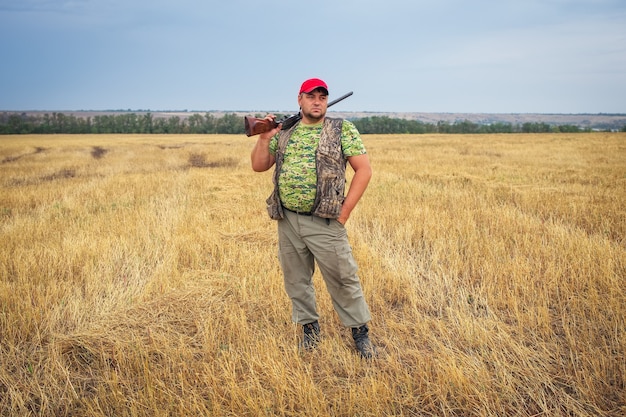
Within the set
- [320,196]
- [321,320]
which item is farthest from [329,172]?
[321,320]

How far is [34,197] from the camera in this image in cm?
1012

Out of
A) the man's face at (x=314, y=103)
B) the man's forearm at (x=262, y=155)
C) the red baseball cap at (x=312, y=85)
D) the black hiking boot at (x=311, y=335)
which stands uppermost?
the red baseball cap at (x=312, y=85)

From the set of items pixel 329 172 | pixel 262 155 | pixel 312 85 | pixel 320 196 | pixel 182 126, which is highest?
pixel 182 126

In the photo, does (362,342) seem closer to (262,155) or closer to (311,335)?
(311,335)

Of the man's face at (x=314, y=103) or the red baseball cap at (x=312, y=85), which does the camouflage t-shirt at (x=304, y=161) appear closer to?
the man's face at (x=314, y=103)

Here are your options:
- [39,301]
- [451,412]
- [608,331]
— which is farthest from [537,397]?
[39,301]

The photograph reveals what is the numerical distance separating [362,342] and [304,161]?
1509 mm

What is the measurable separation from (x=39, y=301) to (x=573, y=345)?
4891mm

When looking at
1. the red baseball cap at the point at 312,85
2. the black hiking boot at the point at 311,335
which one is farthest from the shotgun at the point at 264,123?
the black hiking boot at the point at 311,335

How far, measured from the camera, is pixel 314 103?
2.85 metres

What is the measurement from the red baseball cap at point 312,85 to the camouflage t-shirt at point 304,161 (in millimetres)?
280

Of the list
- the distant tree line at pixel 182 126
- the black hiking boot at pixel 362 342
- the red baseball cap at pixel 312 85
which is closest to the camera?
the red baseball cap at pixel 312 85

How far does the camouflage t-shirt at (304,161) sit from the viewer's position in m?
2.89

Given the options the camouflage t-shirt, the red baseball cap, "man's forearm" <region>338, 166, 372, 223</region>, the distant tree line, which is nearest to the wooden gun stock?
the camouflage t-shirt
